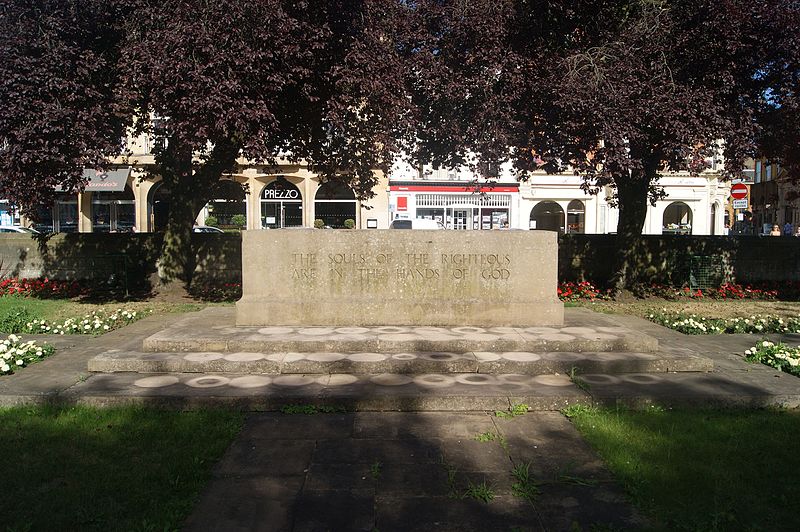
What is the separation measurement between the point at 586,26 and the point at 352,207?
26078mm

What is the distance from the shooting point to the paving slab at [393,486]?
324cm

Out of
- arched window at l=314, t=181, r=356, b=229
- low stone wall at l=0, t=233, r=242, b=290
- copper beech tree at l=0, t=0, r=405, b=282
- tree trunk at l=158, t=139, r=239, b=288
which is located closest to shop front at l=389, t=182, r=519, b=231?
arched window at l=314, t=181, r=356, b=229

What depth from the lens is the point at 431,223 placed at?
24.2 meters

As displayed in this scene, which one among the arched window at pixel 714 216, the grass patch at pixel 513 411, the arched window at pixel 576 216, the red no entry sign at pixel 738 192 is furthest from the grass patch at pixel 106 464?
the arched window at pixel 714 216

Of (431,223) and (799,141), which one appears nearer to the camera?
(799,141)

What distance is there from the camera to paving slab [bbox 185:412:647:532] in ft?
10.6

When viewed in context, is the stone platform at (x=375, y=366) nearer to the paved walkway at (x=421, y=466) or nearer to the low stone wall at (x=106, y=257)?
the paved walkway at (x=421, y=466)

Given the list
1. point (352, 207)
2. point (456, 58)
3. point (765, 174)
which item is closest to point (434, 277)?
point (456, 58)

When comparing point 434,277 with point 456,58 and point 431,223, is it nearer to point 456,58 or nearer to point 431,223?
point 456,58

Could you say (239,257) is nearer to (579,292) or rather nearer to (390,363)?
(579,292)

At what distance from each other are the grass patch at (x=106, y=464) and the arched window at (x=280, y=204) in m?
31.5

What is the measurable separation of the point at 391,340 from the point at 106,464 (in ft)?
10.5

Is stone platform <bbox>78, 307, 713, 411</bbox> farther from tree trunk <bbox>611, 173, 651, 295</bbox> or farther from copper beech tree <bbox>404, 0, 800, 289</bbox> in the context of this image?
tree trunk <bbox>611, 173, 651, 295</bbox>

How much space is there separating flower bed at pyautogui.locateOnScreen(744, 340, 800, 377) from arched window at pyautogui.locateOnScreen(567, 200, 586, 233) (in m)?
33.8
